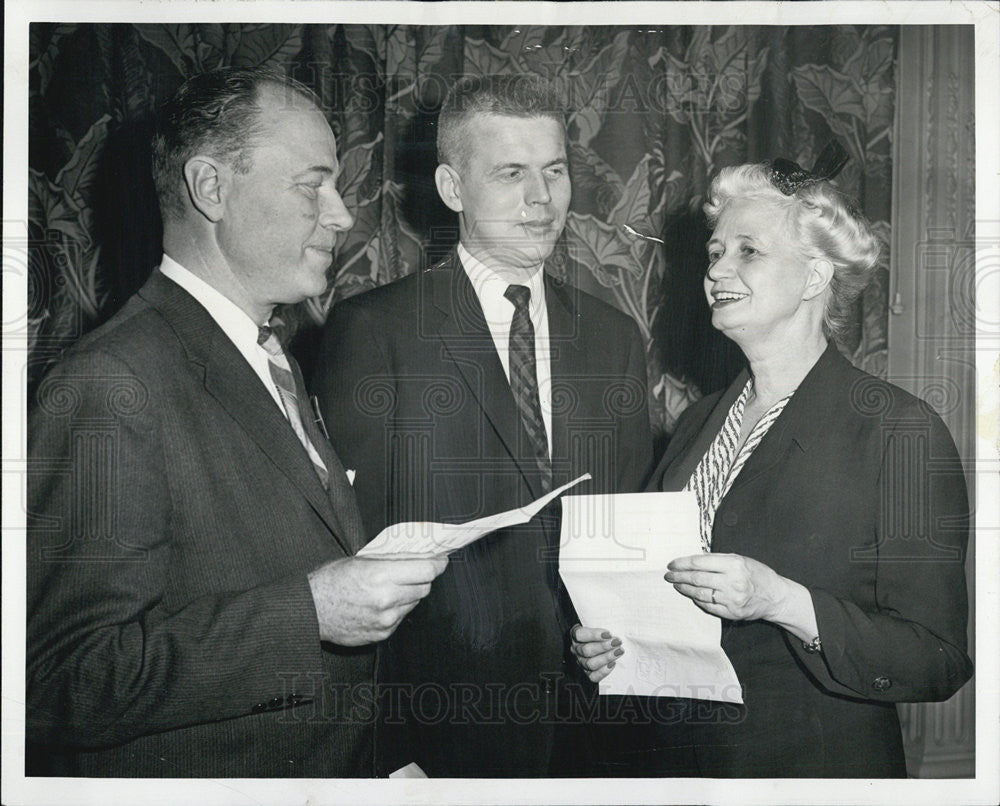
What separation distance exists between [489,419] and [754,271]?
598 mm

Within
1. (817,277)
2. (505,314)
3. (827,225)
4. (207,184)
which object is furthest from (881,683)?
(207,184)

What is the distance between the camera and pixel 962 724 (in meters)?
1.99

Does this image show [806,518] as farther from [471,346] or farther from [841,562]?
[471,346]

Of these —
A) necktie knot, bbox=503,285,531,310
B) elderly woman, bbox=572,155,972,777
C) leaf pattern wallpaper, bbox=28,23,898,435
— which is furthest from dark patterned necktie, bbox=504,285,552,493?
elderly woman, bbox=572,155,972,777

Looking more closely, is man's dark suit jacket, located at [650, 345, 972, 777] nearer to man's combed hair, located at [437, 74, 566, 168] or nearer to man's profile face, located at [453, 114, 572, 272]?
man's profile face, located at [453, 114, 572, 272]

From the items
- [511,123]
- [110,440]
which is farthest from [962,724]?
[110,440]

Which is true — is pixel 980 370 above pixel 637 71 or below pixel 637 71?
below

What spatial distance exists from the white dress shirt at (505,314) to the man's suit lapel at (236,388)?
1.47 feet

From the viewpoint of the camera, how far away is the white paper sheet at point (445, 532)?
192cm

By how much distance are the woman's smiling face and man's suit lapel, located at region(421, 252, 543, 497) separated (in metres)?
0.45

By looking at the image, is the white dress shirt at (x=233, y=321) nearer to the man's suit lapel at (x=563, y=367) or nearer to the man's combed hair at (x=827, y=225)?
the man's suit lapel at (x=563, y=367)

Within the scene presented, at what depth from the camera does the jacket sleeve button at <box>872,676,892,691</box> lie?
1922mm

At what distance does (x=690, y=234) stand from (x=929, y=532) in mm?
763

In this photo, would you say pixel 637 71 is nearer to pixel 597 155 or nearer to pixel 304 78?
pixel 597 155
